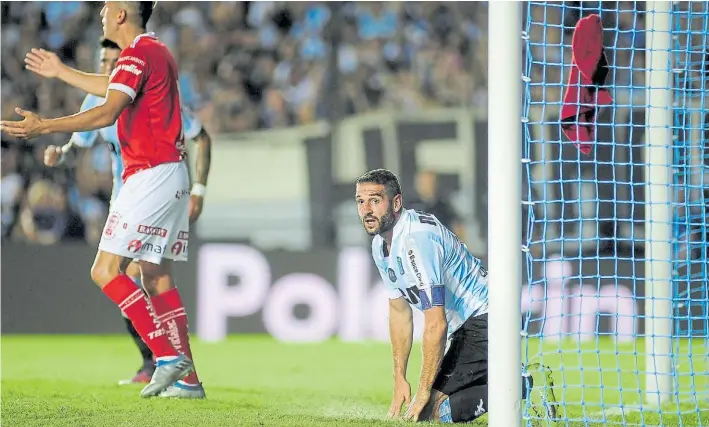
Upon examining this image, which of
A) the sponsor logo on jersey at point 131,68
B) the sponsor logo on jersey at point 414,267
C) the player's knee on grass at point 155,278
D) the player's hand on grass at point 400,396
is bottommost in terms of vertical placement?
the player's hand on grass at point 400,396

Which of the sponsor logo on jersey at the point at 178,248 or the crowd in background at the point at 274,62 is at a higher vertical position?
the crowd in background at the point at 274,62

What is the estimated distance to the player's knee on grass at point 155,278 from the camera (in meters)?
5.39

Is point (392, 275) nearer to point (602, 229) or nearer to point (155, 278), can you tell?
point (155, 278)

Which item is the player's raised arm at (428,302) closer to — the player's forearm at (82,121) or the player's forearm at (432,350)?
the player's forearm at (432,350)

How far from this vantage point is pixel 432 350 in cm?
445

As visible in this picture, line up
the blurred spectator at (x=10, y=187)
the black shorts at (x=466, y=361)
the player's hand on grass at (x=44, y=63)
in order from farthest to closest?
A: the blurred spectator at (x=10, y=187), the player's hand on grass at (x=44, y=63), the black shorts at (x=466, y=361)

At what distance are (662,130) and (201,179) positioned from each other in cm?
244

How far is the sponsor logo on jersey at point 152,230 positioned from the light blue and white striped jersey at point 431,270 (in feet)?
3.58

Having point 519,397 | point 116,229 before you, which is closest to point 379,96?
point 116,229

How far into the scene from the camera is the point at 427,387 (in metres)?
4.48

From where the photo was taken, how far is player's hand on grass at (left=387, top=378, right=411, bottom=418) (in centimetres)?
468

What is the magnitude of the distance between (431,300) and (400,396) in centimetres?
51

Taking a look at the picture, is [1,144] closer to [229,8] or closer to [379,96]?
[229,8]

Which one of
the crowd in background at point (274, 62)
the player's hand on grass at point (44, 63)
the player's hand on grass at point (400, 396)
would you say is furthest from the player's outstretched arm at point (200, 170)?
the crowd in background at point (274, 62)
